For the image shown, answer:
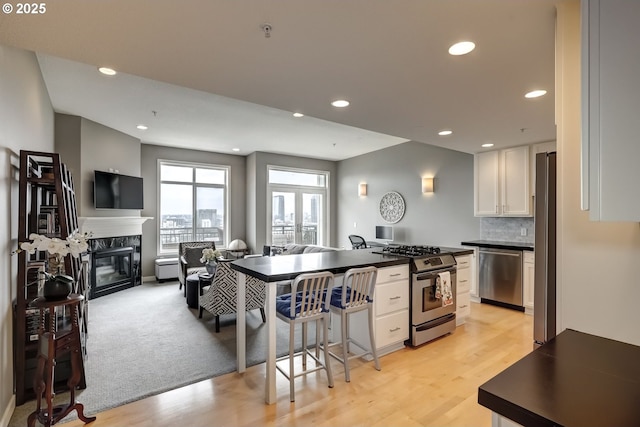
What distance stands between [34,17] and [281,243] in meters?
6.45

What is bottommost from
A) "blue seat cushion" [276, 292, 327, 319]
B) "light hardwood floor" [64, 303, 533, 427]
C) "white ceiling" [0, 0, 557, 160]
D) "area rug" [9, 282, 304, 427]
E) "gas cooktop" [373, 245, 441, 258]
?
"area rug" [9, 282, 304, 427]

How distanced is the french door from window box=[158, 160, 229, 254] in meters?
1.16

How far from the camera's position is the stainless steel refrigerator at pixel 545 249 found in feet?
4.71

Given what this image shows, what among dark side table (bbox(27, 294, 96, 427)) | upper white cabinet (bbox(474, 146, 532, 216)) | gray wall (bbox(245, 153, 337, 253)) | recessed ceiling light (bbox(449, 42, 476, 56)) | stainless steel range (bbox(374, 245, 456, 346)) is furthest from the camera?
gray wall (bbox(245, 153, 337, 253))

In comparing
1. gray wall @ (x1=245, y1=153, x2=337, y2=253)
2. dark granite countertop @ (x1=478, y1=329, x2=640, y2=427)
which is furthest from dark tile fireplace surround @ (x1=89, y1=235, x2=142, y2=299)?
dark granite countertop @ (x1=478, y1=329, x2=640, y2=427)

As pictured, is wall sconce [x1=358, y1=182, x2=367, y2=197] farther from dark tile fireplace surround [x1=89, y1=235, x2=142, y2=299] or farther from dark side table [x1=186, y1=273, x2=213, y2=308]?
dark tile fireplace surround [x1=89, y1=235, x2=142, y2=299]

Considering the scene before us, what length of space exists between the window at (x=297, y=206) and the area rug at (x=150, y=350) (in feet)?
10.6

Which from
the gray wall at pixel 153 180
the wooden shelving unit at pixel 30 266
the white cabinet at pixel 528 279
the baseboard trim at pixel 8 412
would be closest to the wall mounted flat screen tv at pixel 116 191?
the gray wall at pixel 153 180

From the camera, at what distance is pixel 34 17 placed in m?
1.57

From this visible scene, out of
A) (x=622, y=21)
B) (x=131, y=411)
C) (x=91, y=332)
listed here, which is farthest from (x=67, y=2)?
(x=91, y=332)

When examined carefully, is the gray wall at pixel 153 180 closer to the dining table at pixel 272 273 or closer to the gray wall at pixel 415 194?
the gray wall at pixel 415 194

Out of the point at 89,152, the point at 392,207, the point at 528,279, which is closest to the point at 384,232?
the point at 392,207

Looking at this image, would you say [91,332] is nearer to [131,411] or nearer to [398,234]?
[131,411]

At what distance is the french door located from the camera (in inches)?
301
